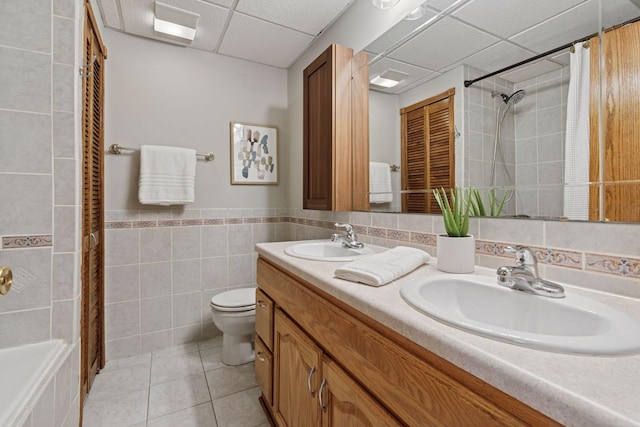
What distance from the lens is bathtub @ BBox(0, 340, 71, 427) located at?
0.76 meters

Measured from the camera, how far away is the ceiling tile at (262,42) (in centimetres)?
187

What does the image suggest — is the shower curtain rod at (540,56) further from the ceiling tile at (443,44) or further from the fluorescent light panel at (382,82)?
the fluorescent light panel at (382,82)

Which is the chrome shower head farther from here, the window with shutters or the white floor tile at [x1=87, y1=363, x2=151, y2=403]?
the white floor tile at [x1=87, y1=363, x2=151, y2=403]

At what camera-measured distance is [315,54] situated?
6.84 ft

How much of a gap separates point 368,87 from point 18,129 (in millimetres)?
1509

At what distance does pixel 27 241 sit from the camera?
43.2 inches

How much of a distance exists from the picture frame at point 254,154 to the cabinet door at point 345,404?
1744 mm

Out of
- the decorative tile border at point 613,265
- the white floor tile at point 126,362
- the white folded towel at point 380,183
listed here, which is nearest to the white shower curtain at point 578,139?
the decorative tile border at point 613,265

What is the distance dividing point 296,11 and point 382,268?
65.0 inches

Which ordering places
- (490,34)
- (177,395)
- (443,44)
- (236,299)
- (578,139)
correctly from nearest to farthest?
(578,139) < (490,34) < (443,44) < (177,395) < (236,299)

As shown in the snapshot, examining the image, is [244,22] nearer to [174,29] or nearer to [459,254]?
[174,29]

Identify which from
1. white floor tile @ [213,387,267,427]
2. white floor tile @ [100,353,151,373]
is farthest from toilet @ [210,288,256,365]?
white floor tile @ [100,353,151,373]

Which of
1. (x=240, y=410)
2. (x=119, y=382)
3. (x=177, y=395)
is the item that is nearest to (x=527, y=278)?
(x=240, y=410)

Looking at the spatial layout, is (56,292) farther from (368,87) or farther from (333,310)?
(368,87)
